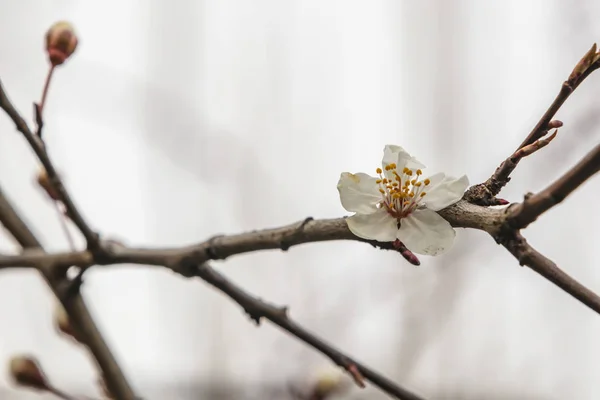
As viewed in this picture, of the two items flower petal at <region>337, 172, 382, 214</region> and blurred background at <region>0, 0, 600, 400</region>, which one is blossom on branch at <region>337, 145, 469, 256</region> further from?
blurred background at <region>0, 0, 600, 400</region>

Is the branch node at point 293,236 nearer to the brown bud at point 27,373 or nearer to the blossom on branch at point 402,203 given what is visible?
the blossom on branch at point 402,203

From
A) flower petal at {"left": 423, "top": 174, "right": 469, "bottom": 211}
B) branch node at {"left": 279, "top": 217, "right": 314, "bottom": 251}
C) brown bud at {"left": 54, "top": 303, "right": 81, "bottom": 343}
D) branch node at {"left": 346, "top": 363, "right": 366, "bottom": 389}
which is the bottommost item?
brown bud at {"left": 54, "top": 303, "right": 81, "bottom": 343}

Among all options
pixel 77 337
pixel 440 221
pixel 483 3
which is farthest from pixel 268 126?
pixel 440 221

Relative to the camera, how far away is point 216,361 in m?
1.01

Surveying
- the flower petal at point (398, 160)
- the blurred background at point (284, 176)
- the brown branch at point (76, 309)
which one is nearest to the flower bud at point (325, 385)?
the brown branch at point (76, 309)

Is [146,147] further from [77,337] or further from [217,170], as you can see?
[77,337]

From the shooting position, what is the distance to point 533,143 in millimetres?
224

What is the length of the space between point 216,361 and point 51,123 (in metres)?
0.51

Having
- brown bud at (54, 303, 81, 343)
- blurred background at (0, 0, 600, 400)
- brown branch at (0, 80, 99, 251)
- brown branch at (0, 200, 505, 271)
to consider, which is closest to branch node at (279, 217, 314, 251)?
brown branch at (0, 200, 505, 271)

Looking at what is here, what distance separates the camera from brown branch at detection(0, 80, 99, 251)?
11.0 inches

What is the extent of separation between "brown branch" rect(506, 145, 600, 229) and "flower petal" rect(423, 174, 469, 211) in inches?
1.5

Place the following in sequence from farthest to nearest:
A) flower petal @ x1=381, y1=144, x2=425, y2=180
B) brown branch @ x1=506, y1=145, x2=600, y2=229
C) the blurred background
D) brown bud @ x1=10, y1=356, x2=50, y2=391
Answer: the blurred background
brown bud @ x1=10, y1=356, x2=50, y2=391
flower petal @ x1=381, y1=144, x2=425, y2=180
brown branch @ x1=506, y1=145, x2=600, y2=229

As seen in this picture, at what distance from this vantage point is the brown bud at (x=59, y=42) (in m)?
0.36

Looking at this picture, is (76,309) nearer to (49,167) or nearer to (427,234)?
(49,167)
